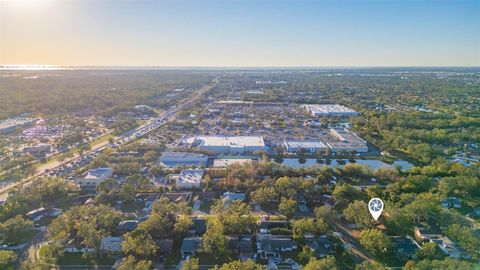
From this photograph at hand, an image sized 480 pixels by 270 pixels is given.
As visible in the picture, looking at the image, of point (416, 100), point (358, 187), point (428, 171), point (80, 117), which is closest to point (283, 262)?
point (358, 187)

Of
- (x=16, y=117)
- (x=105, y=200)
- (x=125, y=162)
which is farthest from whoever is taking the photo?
(x=16, y=117)

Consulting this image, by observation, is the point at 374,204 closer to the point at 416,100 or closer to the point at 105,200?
the point at 105,200

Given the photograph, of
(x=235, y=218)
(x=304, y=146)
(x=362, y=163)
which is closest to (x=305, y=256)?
(x=235, y=218)

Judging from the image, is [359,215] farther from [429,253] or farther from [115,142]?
[115,142]

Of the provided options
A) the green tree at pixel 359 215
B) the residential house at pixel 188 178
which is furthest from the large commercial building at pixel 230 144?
the green tree at pixel 359 215

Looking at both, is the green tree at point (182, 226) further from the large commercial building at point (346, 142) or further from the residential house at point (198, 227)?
the large commercial building at point (346, 142)

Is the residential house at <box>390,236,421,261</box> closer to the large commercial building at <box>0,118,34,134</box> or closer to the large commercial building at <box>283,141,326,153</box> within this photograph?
the large commercial building at <box>283,141,326,153</box>

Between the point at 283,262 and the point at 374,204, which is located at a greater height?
the point at 374,204
